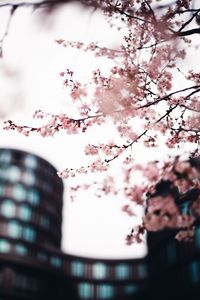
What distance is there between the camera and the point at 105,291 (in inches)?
2601

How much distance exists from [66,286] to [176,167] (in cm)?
5565

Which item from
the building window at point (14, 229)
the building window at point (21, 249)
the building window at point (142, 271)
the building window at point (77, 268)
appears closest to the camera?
the building window at point (21, 249)

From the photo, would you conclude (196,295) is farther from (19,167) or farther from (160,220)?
(19,167)

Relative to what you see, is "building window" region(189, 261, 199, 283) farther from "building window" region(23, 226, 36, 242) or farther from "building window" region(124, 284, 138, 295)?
"building window" region(23, 226, 36, 242)

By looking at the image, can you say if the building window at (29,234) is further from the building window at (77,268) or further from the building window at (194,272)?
the building window at (194,272)

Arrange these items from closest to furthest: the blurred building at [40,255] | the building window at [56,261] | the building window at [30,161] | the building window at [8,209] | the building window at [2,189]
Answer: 1. the blurred building at [40,255]
2. the building window at [56,261]
3. the building window at [8,209]
4. the building window at [2,189]
5. the building window at [30,161]

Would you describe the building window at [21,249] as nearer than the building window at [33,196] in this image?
Yes

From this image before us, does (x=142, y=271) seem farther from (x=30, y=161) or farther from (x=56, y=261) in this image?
(x=30, y=161)

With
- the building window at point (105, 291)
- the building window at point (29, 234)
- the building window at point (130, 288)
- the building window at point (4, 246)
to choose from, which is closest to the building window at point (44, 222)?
the building window at point (29, 234)

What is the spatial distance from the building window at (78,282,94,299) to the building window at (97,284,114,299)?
4.30ft

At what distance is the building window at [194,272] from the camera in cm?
3039

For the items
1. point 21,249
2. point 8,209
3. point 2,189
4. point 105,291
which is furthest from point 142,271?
point 2,189

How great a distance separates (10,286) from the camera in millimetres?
51156

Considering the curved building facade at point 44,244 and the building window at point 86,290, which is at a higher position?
the curved building facade at point 44,244
